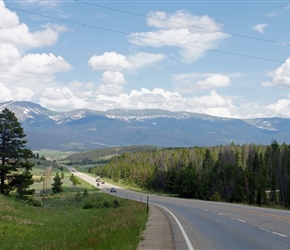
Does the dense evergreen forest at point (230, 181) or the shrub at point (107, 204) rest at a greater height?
the dense evergreen forest at point (230, 181)

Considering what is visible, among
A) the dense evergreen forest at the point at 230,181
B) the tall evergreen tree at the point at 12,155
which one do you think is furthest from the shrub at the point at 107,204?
the dense evergreen forest at the point at 230,181

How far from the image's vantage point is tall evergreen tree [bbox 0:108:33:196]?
5300 centimetres

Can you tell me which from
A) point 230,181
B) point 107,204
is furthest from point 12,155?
point 230,181

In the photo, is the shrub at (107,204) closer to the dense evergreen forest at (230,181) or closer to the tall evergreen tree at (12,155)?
the tall evergreen tree at (12,155)

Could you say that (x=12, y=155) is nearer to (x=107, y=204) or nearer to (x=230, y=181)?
(x=107, y=204)

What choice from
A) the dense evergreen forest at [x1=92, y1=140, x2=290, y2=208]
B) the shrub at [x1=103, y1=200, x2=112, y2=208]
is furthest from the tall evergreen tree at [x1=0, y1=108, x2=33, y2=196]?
the dense evergreen forest at [x1=92, y1=140, x2=290, y2=208]

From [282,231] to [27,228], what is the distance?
15277 millimetres

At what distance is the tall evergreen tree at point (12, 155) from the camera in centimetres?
5300

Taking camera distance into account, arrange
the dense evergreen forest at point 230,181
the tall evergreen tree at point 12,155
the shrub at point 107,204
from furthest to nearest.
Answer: the dense evergreen forest at point 230,181 → the shrub at point 107,204 → the tall evergreen tree at point 12,155

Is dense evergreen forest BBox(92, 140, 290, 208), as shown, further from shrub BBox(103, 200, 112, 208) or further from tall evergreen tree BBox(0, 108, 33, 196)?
tall evergreen tree BBox(0, 108, 33, 196)

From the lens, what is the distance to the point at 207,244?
1576 cm

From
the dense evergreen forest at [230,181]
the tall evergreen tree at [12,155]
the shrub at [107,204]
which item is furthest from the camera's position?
the dense evergreen forest at [230,181]

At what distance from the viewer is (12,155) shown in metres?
53.5

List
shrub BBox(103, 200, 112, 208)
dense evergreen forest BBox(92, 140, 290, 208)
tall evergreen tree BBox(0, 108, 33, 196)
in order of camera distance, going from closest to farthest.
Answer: tall evergreen tree BBox(0, 108, 33, 196)
shrub BBox(103, 200, 112, 208)
dense evergreen forest BBox(92, 140, 290, 208)
